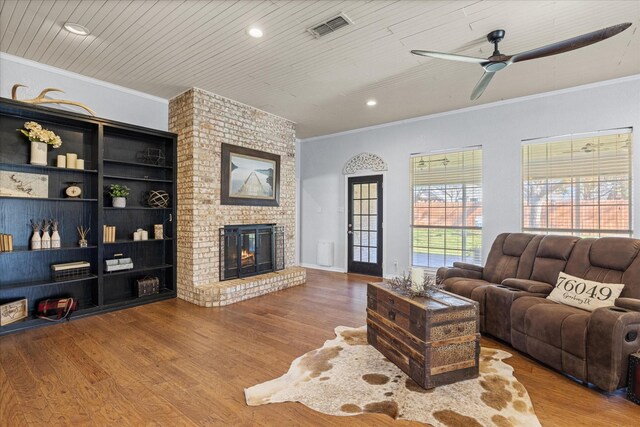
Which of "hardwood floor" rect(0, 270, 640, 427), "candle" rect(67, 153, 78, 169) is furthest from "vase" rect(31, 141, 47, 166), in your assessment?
"hardwood floor" rect(0, 270, 640, 427)

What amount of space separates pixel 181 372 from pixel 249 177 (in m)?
3.31

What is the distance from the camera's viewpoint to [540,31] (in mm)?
3002

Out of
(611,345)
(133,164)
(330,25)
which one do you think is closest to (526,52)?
(330,25)

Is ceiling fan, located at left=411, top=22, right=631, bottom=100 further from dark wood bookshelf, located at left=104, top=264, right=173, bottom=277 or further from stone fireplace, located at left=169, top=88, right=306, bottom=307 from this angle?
dark wood bookshelf, located at left=104, top=264, right=173, bottom=277

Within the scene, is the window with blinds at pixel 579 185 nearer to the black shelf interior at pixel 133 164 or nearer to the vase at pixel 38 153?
the black shelf interior at pixel 133 164

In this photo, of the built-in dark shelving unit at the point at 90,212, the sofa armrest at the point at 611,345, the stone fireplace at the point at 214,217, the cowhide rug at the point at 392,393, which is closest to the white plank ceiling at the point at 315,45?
the stone fireplace at the point at 214,217

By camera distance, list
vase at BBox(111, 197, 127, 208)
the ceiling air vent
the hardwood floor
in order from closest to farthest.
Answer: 1. the hardwood floor
2. the ceiling air vent
3. vase at BBox(111, 197, 127, 208)

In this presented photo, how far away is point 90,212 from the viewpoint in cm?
411

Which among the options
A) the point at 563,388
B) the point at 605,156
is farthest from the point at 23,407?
the point at 605,156

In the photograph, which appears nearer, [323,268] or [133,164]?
[133,164]

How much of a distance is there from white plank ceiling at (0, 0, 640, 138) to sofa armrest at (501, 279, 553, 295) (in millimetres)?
2448

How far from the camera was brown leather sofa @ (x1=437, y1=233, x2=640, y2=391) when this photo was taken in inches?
88.7

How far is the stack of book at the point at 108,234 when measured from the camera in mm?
4066

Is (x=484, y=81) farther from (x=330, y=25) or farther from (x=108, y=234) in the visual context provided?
(x=108, y=234)
